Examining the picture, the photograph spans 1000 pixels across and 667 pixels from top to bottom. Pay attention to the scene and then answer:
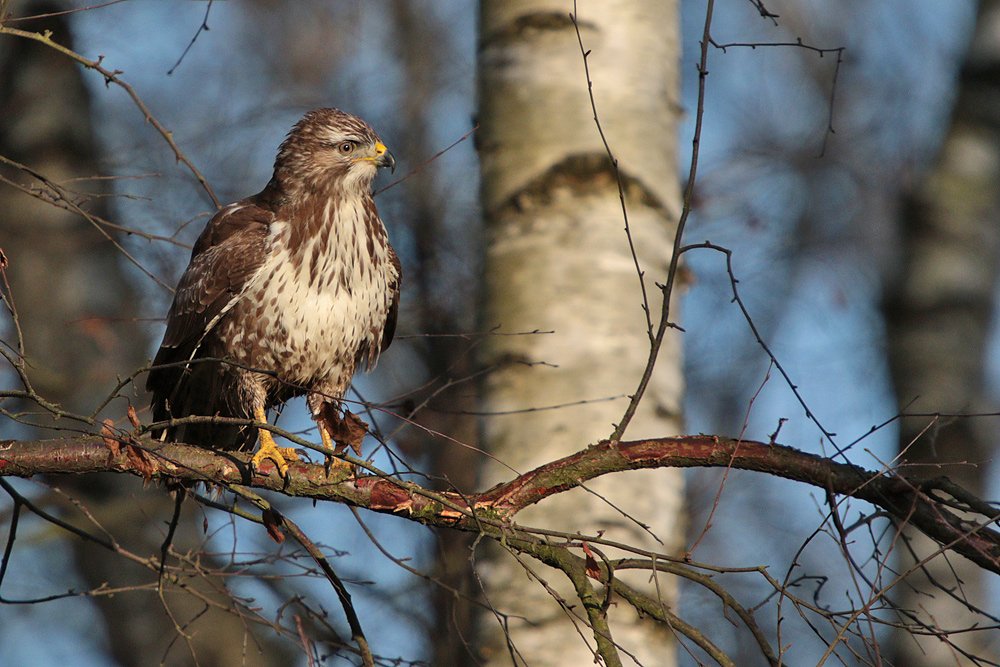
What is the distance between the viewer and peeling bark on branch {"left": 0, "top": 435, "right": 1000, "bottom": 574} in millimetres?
2555

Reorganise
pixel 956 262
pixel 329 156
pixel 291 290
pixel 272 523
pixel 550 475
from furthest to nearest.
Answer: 1. pixel 956 262
2. pixel 329 156
3. pixel 291 290
4. pixel 272 523
5. pixel 550 475

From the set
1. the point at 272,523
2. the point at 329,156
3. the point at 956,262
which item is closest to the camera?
the point at 272,523

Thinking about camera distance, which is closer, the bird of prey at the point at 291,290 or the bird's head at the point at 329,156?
the bird of prey at the point at 291,290

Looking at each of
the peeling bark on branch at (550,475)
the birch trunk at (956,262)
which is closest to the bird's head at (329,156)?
the peeling bark on branch at (550,475)

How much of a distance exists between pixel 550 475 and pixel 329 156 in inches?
76.9

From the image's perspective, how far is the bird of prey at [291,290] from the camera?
369 centimetres

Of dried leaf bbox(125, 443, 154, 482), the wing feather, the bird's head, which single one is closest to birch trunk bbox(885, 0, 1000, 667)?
the bird's head

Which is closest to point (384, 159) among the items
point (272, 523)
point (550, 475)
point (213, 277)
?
point (213, 277)

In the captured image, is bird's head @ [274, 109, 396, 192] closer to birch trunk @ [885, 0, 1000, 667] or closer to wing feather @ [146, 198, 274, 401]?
wing feather @ [146, 198, 274, 401]

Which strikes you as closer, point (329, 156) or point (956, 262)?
point (329, 156)

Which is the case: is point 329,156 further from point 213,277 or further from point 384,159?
point 213,277

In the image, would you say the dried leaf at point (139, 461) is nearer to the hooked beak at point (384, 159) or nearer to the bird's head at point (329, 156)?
the bird's head at point (329, 156)

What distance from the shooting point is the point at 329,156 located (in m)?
4.00

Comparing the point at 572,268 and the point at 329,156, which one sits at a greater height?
the point at 329,156
